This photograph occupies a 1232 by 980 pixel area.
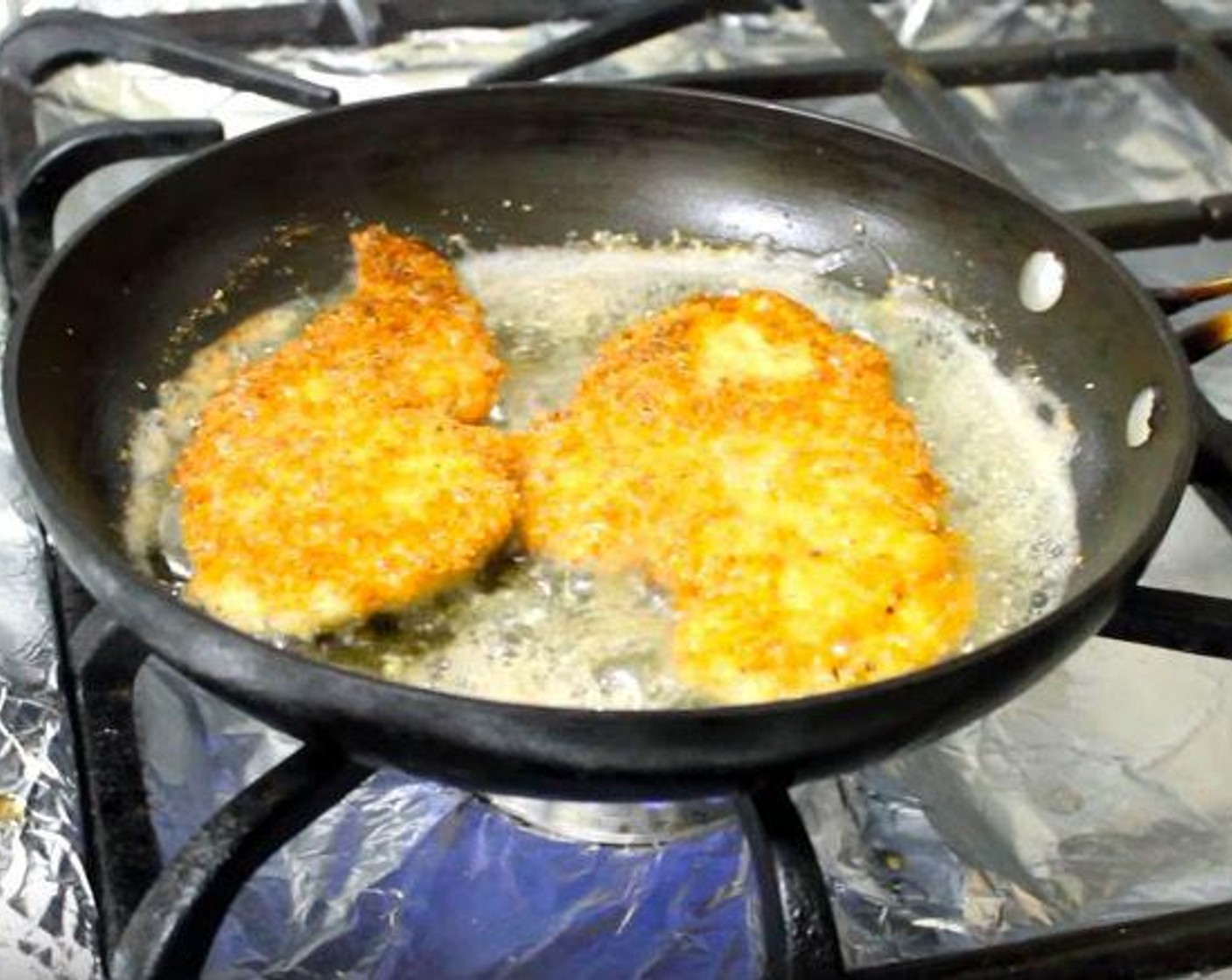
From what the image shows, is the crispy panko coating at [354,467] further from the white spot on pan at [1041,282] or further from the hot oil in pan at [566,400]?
the white spot on pan at [1041,282]

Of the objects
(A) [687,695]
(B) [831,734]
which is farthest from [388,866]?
(B) [831,734]

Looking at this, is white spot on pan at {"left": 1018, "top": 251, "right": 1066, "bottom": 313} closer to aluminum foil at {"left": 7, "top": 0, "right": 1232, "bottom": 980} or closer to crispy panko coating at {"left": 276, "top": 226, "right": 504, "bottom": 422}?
aluminum foil at {"left": 7, "top": 0, "right": 1232, "bottom": 980}

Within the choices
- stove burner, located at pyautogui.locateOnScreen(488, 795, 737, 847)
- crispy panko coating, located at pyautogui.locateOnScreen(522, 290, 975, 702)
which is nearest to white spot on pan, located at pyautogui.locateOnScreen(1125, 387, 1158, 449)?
crispy panko coating, located at pyautogui.locateOnScreen(522, 290, 975, 702)

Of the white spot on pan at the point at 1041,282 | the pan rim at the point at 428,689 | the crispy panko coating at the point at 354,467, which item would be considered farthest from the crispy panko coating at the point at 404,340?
the white spot on pan at the point at 1041,282

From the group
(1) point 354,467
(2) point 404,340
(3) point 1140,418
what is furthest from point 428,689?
(3) point 1140,418

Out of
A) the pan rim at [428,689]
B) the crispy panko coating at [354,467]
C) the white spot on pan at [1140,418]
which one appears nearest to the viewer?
the pan rim at [428,689]

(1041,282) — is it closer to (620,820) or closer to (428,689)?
(620,820)

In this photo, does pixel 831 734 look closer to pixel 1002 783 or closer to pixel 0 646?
pixel 1002 783
